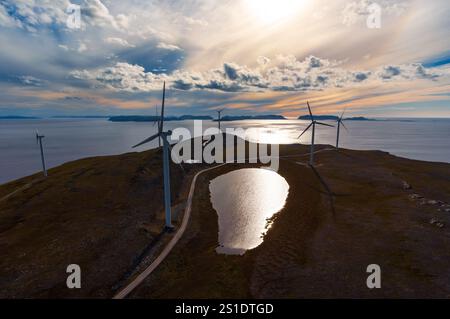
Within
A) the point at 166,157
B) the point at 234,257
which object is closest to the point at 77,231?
the point at 166,157

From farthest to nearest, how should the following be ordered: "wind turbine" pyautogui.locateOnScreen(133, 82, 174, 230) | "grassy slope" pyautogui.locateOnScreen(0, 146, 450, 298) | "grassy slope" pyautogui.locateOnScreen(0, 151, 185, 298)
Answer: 1. "wind turbine" pyautogui.locateOnScreen(133, 82, 174, 230)
2. "grassy slope" pyautogui.locateOnScreen(0, 151, 185, 298)
3. "grassy slope" pyautogui.locateOnScreen(0, 146, 450, 298)

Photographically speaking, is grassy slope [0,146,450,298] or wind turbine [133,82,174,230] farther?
wind turbine [133,82,174,230]

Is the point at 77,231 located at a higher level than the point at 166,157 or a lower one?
lower

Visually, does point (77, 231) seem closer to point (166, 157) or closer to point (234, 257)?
point (166, 157)

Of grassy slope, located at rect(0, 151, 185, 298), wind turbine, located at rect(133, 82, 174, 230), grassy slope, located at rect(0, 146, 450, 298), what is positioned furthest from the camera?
wind turbine, located at rect(133, 82, 174, 230)

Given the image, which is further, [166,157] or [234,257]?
[166,157]

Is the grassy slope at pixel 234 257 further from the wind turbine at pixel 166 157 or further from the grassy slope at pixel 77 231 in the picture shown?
the wind turbine at pixel 166 157

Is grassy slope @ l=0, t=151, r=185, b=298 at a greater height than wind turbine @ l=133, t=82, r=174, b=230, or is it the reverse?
wind turbine @ l=133, t=82, r=174, b=230

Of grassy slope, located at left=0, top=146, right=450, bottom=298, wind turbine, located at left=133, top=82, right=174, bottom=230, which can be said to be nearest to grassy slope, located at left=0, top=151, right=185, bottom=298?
grassy slope, located at left=0, top=146, right=450, bottom=298

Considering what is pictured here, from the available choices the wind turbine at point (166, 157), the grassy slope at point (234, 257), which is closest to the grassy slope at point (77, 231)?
the grassy slope at point (234, 257)

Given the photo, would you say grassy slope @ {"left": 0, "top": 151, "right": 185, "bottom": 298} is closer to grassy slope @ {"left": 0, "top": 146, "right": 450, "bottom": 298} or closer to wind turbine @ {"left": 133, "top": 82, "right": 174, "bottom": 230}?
grassy slope @ {"left": 0, "top": 146, "right": 450, "bottom": 298}
